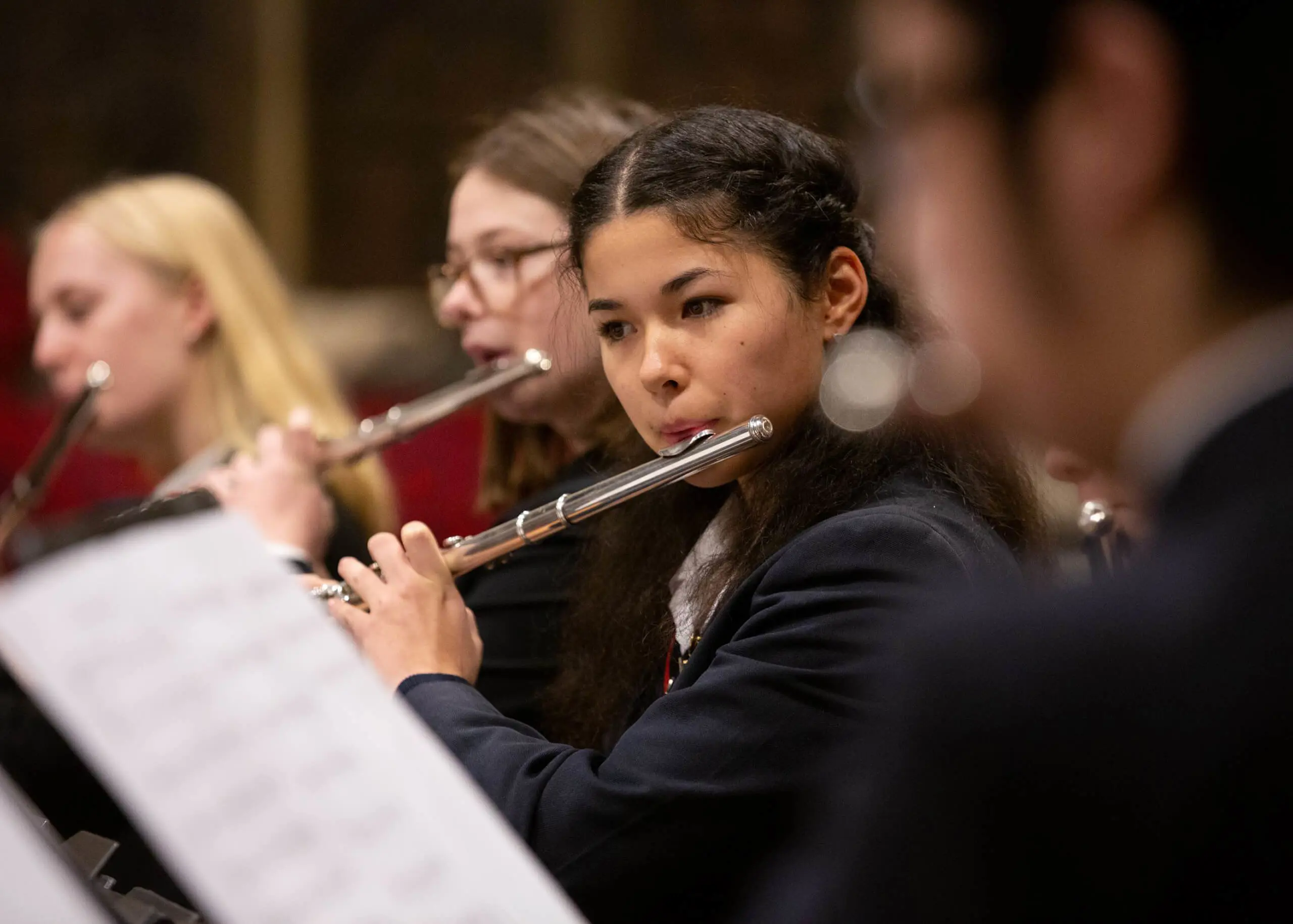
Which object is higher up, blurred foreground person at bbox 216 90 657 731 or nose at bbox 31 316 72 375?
nose at bbox 31 316 72 375

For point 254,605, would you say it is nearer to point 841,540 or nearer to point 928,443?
point 841,540

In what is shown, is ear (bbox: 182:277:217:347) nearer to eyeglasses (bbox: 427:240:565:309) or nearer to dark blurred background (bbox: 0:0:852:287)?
eyeglasses (bbox: 427:240:565:309)

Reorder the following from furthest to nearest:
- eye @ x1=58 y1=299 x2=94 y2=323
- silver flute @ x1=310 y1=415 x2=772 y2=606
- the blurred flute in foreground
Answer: eye @ x1=58 y1=299 x2=94 y2=323 < the blurred flute in foreground < silver flute @ x1=310 y1=415 x2=772 y2=606

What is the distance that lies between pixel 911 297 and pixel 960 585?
1.46 feet

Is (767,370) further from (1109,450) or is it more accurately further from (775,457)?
(1109,450)

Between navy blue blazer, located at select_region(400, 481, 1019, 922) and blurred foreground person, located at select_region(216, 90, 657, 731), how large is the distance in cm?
57

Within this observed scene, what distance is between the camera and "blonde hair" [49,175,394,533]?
A: 2.33m

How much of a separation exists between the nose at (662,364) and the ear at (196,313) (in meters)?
1.35

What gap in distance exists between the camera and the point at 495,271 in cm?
197

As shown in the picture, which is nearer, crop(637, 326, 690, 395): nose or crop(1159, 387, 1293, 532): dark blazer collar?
crop(1159, 387, 1293, 532): dark blazer collar

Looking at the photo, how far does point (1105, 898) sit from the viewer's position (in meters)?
0.50

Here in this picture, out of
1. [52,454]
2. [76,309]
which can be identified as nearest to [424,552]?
[52,454]

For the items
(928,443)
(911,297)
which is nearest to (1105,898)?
(928,443)

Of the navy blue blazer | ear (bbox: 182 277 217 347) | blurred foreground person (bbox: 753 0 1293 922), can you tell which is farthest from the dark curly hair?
ear (bbox: 182 277 217 347)
